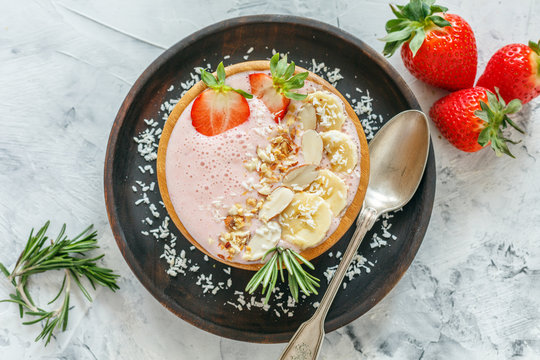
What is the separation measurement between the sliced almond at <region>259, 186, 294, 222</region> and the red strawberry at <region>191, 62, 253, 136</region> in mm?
327

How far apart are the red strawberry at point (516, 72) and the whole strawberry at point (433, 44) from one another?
95 mm

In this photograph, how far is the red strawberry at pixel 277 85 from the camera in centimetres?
198

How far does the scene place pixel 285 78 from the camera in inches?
78.5

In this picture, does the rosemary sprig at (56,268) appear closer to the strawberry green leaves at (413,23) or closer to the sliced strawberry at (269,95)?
the sliced strawberry at (269,95)

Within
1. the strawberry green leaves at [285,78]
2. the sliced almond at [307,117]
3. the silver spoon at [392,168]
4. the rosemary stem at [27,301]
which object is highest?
the strawberry green leaves at [285,78]

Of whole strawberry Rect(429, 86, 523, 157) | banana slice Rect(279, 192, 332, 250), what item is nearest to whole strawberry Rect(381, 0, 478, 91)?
whole strawberry Rect(429, 86, 523, 157)

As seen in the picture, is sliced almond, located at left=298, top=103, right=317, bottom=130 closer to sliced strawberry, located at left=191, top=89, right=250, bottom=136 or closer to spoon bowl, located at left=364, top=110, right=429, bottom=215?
sliced strawberry, located at left=191, top=89, right=250, bottom=136

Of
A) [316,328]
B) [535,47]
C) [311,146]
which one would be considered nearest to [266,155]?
[311,146]

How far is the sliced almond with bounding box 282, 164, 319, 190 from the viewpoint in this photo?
198cm

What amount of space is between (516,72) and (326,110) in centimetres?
88

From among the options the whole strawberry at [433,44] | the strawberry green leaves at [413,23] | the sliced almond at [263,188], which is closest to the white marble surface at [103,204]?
the whole strawberry at [433,44]

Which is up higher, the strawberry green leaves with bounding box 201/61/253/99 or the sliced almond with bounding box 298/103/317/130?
the strawberry green leaves with bounding box 201/61/253/99

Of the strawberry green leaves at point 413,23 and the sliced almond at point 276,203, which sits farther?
the strawberry green leaves at point 413,23

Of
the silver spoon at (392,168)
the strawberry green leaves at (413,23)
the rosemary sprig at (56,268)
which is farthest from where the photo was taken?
the rosemary sprig at (56,268)
